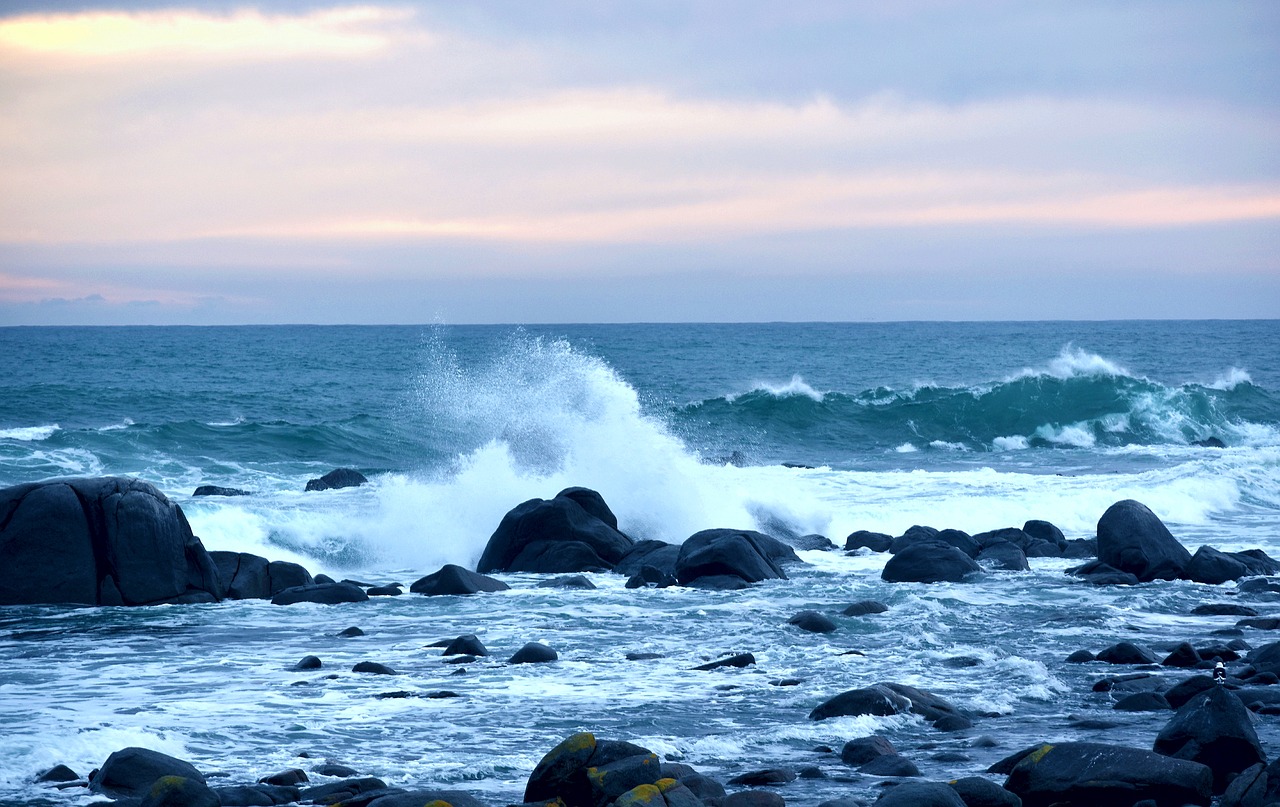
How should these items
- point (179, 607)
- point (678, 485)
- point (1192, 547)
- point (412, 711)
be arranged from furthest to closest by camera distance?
1. point (678, 485)
2. point (1192, 547)
3. point (179, 607)
4. point (412, 711)

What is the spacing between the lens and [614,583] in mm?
15641

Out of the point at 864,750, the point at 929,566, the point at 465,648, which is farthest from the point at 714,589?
the point at 864,750

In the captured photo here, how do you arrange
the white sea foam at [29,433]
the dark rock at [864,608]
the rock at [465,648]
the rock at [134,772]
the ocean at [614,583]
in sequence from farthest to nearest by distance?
the white sea foam at [29,433] → the dark rock at [864,608] → the rock at [465,648] → the ocean at [614,583] → the rock at [134,772]

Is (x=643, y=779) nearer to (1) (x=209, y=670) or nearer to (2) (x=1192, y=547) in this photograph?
(1) (x=209, y=670)

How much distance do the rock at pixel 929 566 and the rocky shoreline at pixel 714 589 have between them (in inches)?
1.0

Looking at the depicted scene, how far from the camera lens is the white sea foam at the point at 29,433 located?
97.2 feet

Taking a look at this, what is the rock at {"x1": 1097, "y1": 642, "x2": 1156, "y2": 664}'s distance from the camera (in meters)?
11.0

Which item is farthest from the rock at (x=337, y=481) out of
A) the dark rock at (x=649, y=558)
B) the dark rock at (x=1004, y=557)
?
the dark rock at (x=1004, y=557)

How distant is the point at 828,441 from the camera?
3731cm

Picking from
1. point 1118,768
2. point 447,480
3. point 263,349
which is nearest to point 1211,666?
point 1118,768

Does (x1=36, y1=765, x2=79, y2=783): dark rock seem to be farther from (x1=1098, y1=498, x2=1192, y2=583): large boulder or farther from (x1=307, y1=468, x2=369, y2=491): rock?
(x1=307, y1=468, x2=369, y2=491): rock

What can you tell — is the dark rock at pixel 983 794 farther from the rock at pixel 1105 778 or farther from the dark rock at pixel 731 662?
the dark rock at pixel 731 662

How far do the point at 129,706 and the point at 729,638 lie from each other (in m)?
5.42

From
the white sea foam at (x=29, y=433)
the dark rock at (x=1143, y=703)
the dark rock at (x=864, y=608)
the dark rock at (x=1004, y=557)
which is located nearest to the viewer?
the dark rock at (x=1143, y=703)
